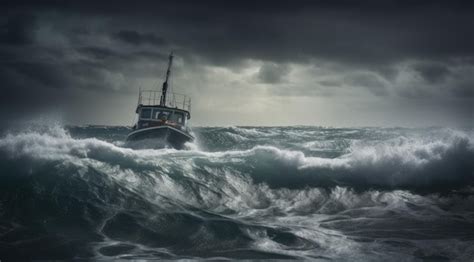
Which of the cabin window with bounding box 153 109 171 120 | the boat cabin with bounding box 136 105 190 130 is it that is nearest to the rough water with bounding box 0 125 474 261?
the boat cabin with bounding box 136 105 190 130

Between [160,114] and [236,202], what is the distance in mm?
13432

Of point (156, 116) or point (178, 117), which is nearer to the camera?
point (156, 116)

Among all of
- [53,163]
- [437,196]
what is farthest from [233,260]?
[437,196]

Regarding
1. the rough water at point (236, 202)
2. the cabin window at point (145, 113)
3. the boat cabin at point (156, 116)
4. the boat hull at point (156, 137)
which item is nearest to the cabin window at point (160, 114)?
the boat cabin at point (156, 116)

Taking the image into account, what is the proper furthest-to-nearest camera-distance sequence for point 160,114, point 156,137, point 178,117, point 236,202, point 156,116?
point 178,117 < point 160,114 < point 156,116 < point 156,137 < point 236,202

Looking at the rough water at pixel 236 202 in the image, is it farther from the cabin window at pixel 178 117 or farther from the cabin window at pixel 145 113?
the cabin window at pixel 145 113

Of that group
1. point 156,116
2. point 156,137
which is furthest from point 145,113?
point 156,137

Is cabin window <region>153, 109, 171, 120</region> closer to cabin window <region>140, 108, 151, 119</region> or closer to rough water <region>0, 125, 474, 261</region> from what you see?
cabin window <region>140, 108, 151, 119</region>

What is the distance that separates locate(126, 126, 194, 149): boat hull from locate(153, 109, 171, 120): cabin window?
1.63 m

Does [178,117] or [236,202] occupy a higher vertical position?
[178,117]

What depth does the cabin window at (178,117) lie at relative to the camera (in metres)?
26.8

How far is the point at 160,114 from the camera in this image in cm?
2633

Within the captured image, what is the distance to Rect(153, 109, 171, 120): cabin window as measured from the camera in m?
26.2

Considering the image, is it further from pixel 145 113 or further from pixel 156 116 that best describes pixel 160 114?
pixel 145 113
